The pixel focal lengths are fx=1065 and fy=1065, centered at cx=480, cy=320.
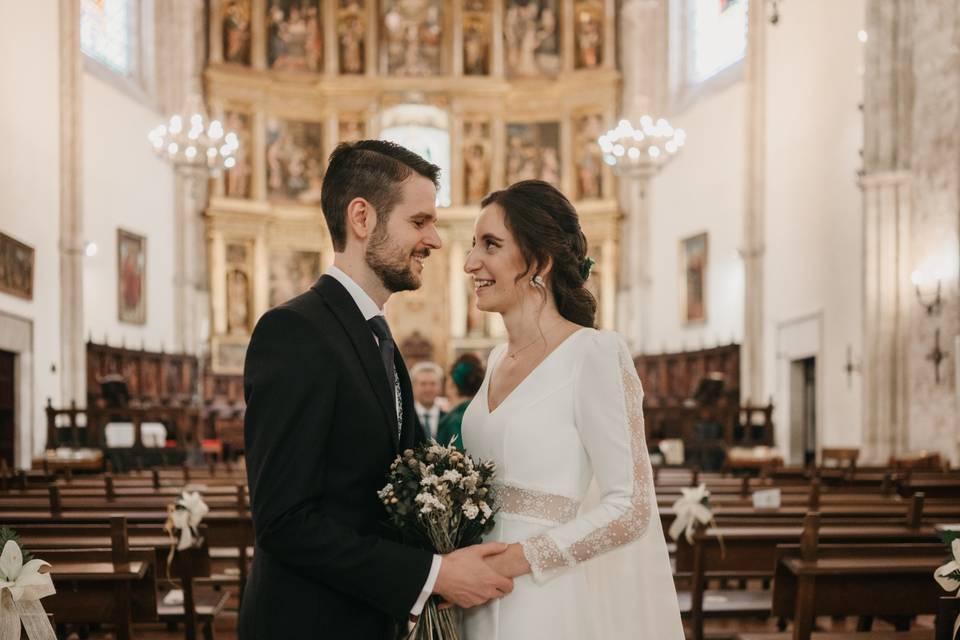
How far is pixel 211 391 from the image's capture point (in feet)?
68.4

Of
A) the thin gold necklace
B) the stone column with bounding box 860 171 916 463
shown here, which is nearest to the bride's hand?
the thin gold necklace

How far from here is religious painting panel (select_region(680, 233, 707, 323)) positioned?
19234 mm

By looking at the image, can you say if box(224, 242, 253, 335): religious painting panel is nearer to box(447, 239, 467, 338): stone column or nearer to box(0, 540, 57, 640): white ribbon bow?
box(447, 239, 467, 338): stone column

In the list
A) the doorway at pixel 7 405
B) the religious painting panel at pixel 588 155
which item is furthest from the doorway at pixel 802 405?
the doorway at pixel 7 405

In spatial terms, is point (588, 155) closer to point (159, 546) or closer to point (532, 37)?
point (532, 37)

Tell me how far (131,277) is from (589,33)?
1057 cm

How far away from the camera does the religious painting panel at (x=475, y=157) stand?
74.0 ft

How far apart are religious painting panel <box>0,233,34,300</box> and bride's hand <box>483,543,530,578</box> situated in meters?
12.7

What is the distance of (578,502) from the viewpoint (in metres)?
2.65

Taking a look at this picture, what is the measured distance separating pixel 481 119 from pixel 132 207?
7.48m

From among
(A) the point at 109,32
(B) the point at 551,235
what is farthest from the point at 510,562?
(A) the point at 109,32

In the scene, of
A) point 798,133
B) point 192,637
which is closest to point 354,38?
point 798,133

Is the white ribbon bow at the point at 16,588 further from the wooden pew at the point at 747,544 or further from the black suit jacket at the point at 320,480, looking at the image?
the wooden pew at the point at 747,544

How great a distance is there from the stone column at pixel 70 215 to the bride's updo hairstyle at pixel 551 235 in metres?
14.4
